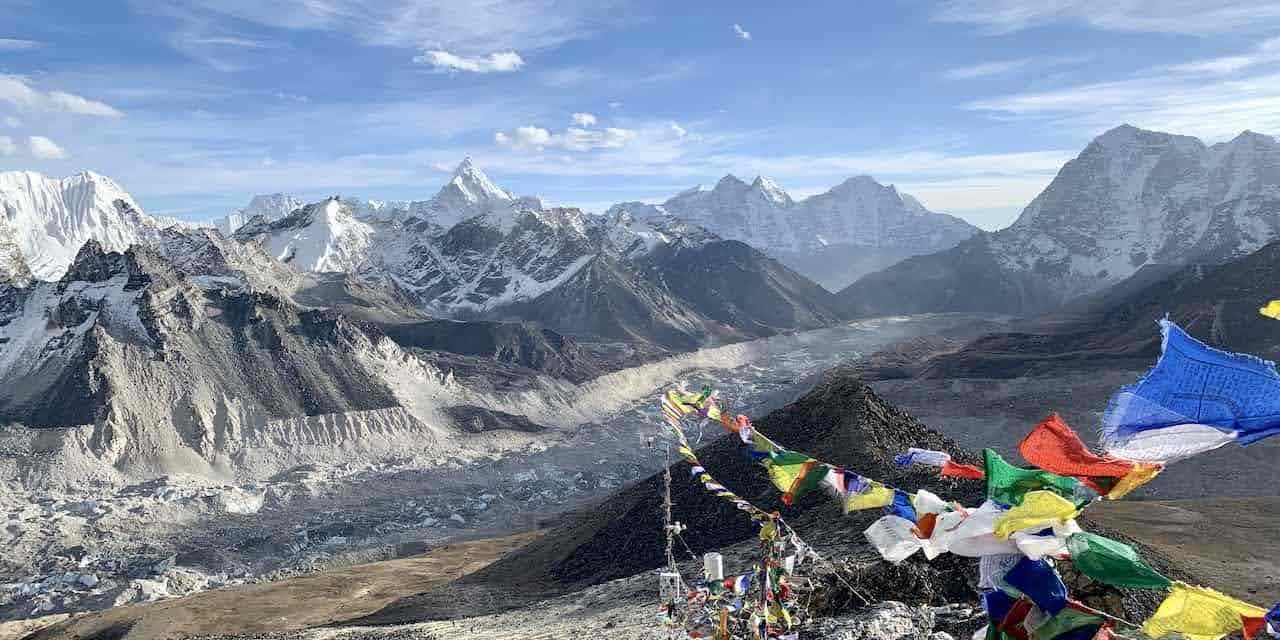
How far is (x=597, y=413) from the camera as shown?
109062 mm

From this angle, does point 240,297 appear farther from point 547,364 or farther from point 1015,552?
point 1015,552

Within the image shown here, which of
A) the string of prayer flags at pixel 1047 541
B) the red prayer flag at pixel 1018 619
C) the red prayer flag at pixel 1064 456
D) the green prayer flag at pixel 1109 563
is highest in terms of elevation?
the red prayer flag at pixel 1064 456

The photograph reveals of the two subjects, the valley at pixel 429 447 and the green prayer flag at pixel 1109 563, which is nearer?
the green prayer flag at pixel 1109 563

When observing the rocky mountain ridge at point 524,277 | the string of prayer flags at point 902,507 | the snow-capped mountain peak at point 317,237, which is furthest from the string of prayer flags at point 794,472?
the snow-capped mountain peak at point 317,237

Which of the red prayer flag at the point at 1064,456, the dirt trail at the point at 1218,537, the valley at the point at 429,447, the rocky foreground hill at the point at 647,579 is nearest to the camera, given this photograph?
the red prayer flag at the point at 1064,456

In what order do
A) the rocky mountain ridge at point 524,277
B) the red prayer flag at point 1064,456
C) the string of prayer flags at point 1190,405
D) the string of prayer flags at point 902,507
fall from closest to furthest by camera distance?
the string of prayer flags at point 1190,405, the red prayer flag at point 1064,456, the string of prayer flags at point 902,507, the rocky mountain ridge at point 524,277

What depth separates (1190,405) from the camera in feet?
19.4

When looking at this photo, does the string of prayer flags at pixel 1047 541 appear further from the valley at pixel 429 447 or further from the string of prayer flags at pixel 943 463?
the valley at pixel 429 447

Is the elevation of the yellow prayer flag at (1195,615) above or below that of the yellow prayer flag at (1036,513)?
below

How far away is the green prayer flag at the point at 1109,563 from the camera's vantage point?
19.8 feet

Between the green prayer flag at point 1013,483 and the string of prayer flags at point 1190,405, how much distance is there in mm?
664

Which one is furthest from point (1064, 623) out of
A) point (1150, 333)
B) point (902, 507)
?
point (1150, 333)

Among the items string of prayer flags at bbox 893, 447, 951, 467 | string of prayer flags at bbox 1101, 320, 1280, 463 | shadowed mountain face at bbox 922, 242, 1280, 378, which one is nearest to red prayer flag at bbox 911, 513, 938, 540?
string of prayer flags at bbox 893, 447, 951, 467

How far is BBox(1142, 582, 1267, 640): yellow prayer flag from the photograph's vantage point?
20.1ft
